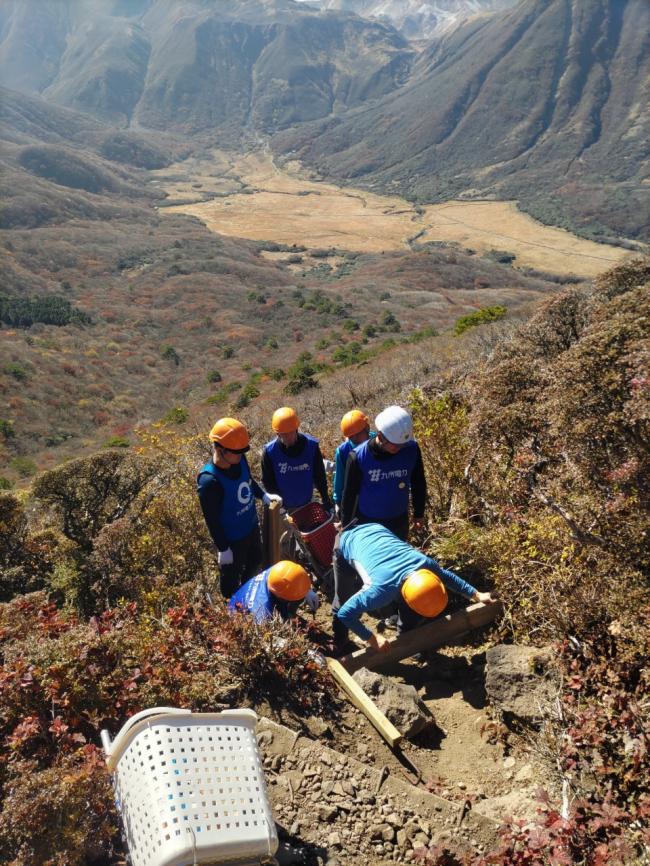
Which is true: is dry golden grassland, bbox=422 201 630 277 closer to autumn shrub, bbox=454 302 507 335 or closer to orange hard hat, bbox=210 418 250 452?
autumn shrub, bbox=454 302 507 335

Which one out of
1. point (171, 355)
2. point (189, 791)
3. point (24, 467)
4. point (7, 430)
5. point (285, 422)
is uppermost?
point (285, 422)

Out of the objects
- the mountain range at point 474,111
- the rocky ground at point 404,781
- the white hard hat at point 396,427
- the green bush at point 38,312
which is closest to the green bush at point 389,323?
the green bush at point 38,312

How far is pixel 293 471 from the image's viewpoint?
4.84 metres

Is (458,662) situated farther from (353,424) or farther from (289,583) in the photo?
(353,424)

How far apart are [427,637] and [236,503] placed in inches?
66.6

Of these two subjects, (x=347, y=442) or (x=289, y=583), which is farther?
(x=347, y=442)

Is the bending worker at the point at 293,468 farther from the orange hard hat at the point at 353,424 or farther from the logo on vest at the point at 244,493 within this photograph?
the logo on vest at the point at 244,493

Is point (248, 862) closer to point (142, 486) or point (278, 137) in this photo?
point (142, 486)

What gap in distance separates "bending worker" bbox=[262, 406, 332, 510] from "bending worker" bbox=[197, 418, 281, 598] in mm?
260

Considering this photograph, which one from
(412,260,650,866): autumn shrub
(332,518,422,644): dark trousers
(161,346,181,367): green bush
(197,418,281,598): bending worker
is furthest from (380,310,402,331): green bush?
(332,518,422,644): dark trousers

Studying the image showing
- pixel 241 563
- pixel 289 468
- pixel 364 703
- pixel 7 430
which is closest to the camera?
pixel 364 703

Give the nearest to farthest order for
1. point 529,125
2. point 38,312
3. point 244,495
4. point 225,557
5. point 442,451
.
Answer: point 225,557 < point 244,495 < point 442,451 < point 38,312 < point 529,125

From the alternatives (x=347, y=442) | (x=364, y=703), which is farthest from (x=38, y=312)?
(x=364, y=703)

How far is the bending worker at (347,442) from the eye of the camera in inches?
176
